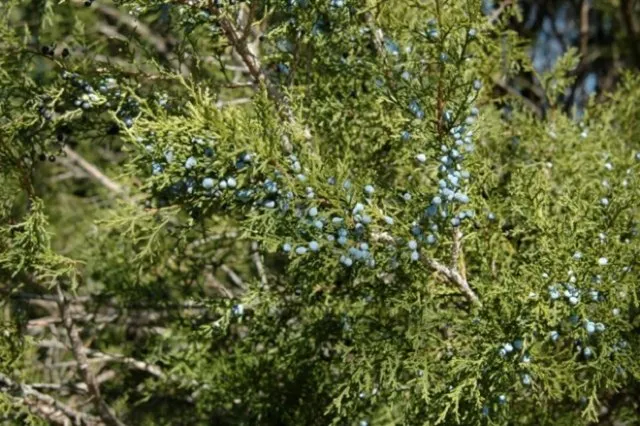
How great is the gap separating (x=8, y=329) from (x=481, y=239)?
1.46 metres

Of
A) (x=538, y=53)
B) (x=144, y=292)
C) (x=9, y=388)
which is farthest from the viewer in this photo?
(x=538, y=53)

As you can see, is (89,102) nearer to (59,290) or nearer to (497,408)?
(59,290)

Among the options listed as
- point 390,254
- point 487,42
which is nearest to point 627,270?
point 390,254

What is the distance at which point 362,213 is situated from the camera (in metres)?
1.88

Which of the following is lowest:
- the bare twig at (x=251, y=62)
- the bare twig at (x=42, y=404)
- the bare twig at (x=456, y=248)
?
the bare twig at (x=42, y=404)

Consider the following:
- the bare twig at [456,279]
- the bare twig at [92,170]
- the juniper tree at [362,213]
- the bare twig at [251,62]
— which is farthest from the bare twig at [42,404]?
the bare twig at [92,170]

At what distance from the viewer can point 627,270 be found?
2.01 m

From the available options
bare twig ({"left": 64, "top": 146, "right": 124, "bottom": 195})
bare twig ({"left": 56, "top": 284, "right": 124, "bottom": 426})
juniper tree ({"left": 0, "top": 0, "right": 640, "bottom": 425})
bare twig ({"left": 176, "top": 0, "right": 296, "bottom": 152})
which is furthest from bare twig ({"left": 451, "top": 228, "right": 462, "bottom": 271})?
bare twig ({"left": 64, "top": 146, "right": 124, "bottom": 195})

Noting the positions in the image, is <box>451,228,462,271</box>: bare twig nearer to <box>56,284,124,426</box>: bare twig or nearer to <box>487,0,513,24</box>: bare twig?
<box>487,0,513,24</box>: bare twig

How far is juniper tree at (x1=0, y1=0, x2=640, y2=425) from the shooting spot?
1.93m

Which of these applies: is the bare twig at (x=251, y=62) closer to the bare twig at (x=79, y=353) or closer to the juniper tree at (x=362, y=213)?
the juniper tree at (x=362, y=213)

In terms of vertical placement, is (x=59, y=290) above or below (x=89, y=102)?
below

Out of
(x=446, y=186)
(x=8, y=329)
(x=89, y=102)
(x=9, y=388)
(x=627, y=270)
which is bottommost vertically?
(x=9, y=388)

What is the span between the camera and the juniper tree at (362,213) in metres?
1.93
